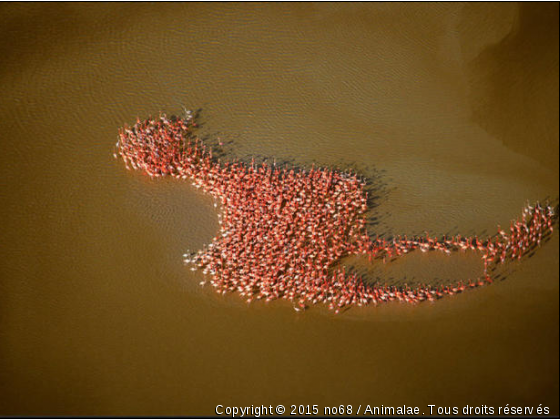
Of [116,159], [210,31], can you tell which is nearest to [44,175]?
[116,159]

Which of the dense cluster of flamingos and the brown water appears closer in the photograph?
the brown water

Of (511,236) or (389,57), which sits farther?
(389,57)

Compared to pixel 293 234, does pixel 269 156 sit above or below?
above

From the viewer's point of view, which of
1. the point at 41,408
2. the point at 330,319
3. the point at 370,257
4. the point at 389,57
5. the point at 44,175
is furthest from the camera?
the point at 389,57

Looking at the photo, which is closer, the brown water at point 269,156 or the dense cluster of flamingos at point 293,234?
the brown water at point 269,156

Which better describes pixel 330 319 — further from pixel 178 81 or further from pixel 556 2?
pixel 556 2
